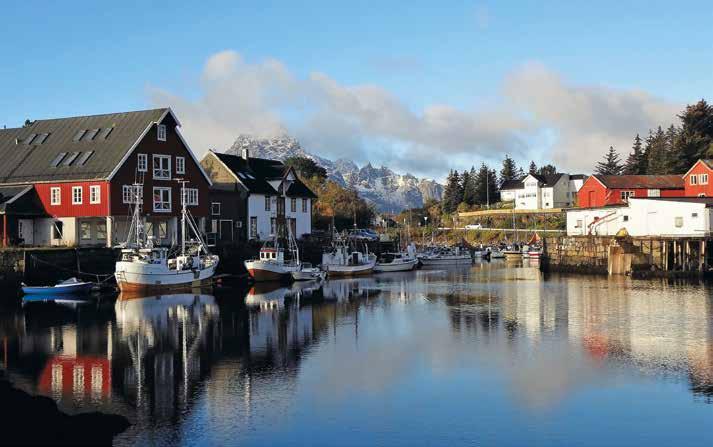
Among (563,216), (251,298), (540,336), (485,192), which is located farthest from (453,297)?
(485,192)

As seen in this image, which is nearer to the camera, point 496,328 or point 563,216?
point 496,328

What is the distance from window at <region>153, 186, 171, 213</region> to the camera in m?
57.7

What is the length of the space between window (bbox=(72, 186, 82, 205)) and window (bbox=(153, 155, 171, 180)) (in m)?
5.61

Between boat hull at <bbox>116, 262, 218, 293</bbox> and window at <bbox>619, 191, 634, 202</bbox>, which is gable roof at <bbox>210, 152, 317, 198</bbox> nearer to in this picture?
boat hull at <bbox>116, 262, 218, 293</bbox>

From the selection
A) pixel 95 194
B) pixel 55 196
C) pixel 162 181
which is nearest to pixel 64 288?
pixel 95 194

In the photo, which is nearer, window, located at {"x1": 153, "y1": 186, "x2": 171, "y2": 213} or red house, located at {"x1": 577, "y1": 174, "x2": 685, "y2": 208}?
window, located at {"x1": 153, "y1": 186, "x2": 171, "y2": 213}

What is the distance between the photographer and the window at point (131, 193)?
55.1 meters

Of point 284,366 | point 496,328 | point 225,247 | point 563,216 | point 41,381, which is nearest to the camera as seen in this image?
point 41,381

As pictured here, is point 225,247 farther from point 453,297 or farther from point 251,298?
point 453,297

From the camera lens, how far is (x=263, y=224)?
234 ft

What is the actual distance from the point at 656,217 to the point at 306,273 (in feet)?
107

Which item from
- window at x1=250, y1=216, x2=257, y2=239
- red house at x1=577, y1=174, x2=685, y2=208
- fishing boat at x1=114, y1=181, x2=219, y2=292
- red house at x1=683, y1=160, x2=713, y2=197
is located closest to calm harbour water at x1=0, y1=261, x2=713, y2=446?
fishing boat at x1=114, y1=181, x2=219, y2=292

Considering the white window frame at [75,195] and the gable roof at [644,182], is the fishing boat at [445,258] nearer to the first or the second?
the gable roof at [644,182]

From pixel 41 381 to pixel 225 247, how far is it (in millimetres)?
37953
